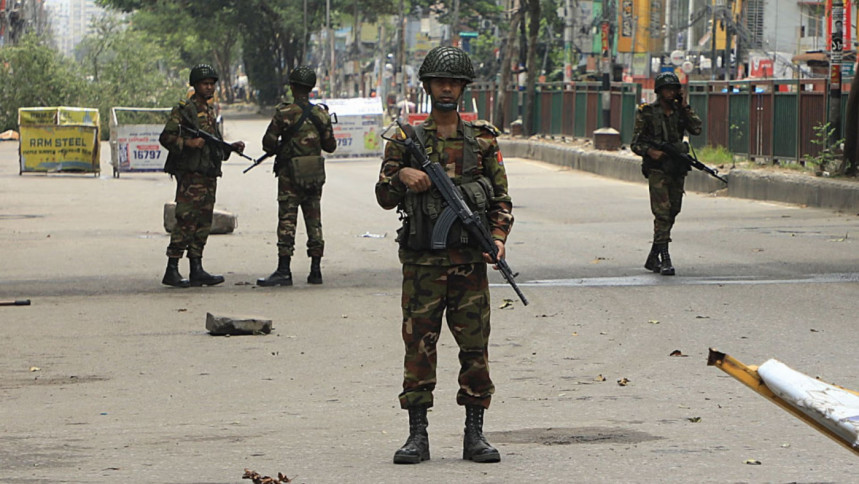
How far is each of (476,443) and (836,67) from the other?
1645 cm

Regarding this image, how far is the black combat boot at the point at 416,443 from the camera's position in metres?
5.63

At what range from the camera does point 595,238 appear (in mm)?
15805

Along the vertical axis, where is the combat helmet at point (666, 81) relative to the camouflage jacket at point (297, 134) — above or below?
above

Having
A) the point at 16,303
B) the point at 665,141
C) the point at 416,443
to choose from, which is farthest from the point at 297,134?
the point at 416,443

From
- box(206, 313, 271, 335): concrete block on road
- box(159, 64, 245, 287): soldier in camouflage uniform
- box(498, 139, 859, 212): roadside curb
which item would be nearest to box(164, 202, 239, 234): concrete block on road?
box(159, 64, 245, 287): soldier in camouflage uniform

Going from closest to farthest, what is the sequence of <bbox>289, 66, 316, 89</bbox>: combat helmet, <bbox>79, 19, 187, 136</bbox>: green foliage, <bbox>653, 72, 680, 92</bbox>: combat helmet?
<bbox>289, 66, 316, 89</bbox>: combat helmet
<bbox>653, 72, 680, 92</bbox>: combat helmet
<bbox>79, 19, 187, 136</bbox>: green foliage

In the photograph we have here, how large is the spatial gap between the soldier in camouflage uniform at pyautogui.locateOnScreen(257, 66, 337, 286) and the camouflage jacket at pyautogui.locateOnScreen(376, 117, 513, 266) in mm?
5645

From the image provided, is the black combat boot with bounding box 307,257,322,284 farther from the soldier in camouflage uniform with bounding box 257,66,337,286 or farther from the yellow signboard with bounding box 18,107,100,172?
the yellow signboard with bounding box 18,107,100,172

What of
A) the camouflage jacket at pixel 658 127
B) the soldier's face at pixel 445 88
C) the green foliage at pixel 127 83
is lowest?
the camouflage jacket at pixel 658 127

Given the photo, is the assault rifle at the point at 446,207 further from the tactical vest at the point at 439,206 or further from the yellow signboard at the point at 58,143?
the yellow signboard at the point at 58,143

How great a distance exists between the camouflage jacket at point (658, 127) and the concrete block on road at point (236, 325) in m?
4.20

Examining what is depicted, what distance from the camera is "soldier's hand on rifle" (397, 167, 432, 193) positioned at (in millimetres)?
5652

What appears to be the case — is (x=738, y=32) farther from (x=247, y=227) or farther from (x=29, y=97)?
(x=247, y=227)

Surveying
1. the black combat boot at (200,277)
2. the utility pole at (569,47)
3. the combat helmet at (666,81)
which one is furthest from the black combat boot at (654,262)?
the utility pole at (569,47)
